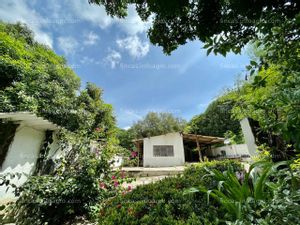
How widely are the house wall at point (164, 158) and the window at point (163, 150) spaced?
25 cm

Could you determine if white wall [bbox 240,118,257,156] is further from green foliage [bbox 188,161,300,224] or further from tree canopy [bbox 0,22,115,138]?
tree canopy [bbox 0,22,115,138]

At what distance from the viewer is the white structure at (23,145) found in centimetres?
430

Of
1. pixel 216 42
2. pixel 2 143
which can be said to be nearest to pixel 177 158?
pixel 2 143

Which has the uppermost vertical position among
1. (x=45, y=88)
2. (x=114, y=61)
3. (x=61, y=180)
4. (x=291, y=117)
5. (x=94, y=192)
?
(x=114, y=61)

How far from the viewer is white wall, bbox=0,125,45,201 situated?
14.4 feet

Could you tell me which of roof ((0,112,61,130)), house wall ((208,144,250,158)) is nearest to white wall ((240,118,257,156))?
roof ((0,112,61,130))

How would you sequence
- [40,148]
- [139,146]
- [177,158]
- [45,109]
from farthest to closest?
[139,146] < [177,158] < [45,109] < [40,148]

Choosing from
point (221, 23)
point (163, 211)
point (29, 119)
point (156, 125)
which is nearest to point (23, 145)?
point (29, 119)

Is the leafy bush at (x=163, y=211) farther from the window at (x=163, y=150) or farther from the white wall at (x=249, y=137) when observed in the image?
the window at (x=163, y=150)

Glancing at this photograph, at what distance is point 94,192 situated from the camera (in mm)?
3348

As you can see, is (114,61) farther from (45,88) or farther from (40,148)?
(40,148)

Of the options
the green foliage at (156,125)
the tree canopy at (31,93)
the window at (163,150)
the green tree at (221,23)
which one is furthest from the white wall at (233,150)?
the green tree at (221,23)

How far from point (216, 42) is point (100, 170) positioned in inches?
134

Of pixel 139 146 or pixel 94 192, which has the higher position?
pixel 139 146
